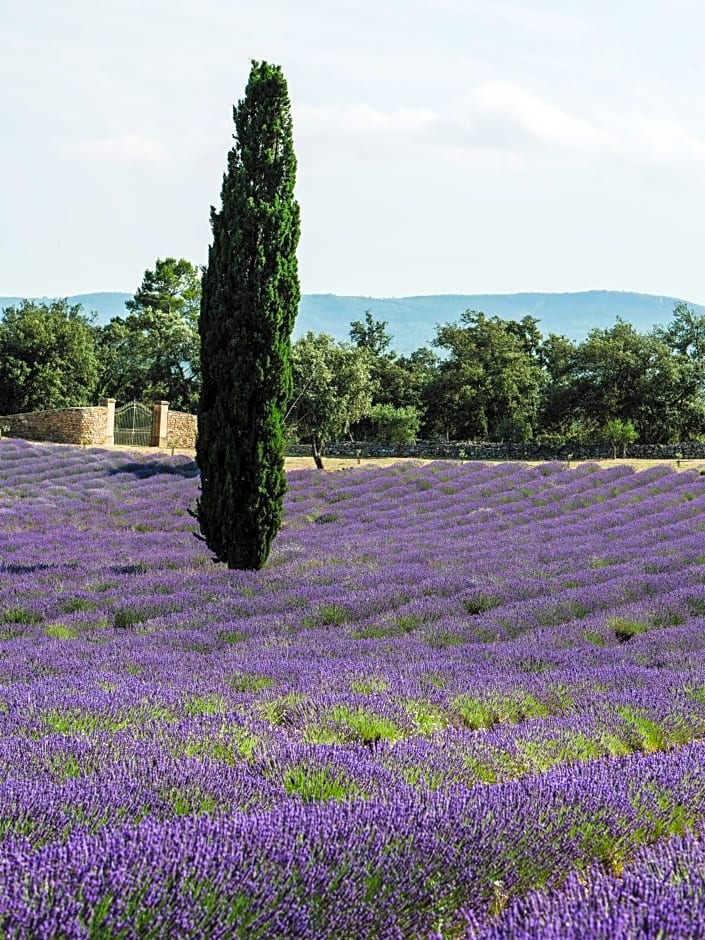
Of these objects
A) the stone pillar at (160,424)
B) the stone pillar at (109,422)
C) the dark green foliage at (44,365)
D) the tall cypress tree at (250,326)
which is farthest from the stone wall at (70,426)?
the tall cypress tree at (250,326)

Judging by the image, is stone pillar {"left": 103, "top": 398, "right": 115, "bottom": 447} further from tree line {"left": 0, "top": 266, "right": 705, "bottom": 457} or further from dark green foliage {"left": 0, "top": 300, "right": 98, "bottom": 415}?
dark green foliage {"left": 0, "top": 300, "right": 98, "bottom": 415}

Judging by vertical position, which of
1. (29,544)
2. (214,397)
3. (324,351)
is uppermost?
(324,351)

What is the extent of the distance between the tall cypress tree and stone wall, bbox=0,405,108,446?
20459 millimetres

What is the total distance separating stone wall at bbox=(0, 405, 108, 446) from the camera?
32.3 metres

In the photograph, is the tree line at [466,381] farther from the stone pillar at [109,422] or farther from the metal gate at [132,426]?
the stone pillar at [109,422]

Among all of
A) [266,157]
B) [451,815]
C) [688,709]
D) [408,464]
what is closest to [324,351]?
[408,464]

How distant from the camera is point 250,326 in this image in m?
12.6

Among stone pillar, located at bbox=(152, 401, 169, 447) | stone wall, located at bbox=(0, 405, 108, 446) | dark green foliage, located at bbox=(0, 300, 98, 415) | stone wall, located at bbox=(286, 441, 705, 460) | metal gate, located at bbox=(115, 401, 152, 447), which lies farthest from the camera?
dark green foliage, located at bbox=(0, 300, 98, 415)

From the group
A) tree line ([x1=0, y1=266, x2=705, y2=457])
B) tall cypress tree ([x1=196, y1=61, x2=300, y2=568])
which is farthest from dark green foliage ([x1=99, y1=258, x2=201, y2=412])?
tall cypress tree ([x1=196, y1=61, x2=300, y2=568])

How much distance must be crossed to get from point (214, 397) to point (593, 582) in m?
5.41

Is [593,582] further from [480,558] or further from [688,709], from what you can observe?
[688,709]

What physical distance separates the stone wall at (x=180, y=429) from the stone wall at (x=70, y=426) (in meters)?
2.11

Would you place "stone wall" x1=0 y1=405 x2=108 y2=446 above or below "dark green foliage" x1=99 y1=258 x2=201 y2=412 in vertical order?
below

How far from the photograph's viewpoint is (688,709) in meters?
5.15
